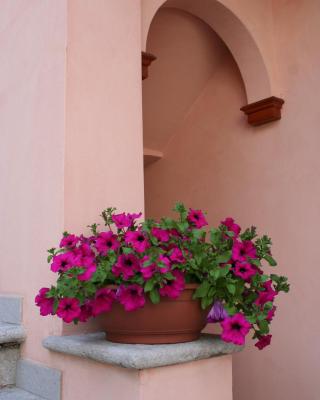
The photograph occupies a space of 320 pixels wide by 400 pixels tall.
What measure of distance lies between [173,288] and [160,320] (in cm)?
12

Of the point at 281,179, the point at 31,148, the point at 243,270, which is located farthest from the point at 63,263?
the point at 281,179

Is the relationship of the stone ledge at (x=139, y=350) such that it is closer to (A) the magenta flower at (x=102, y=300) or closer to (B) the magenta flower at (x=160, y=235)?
(A) the magenta flower at (x=102, y=300)

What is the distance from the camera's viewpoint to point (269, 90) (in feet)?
10.0

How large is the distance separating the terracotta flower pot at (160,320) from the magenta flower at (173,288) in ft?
0.16

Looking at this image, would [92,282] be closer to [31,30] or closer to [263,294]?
[263,294]

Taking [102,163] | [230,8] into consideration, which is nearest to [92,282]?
[102,163]

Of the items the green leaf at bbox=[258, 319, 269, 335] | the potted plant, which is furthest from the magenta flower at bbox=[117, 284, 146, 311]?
the green leaf at bbox=[258, 319, 269, 335]

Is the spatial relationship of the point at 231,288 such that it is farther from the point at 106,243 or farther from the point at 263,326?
the point at 106,243

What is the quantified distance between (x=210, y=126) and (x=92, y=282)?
2.49 meters

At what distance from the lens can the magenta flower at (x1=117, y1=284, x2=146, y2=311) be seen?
132 centimetres

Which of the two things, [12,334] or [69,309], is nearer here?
[69,309]

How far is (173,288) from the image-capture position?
52.4 inches

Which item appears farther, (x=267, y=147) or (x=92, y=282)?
(x=267, y=147)

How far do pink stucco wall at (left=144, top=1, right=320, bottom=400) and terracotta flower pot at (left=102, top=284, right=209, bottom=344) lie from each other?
159 cm
